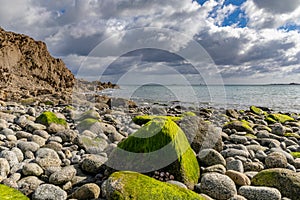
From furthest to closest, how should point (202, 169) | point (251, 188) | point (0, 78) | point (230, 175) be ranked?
point (0, 78) → point (202, 169) → point (230, 175) → point (251, 188)

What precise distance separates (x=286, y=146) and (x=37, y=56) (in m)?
50.2

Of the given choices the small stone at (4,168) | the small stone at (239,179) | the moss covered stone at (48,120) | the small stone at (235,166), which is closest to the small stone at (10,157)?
the small stone at (4,168)

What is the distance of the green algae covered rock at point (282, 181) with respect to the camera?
12.4ft

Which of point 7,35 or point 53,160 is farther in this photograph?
point 7,35

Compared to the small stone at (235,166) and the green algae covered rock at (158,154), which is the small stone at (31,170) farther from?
the small stone at (235,166)

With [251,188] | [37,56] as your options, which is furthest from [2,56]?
[251,188]

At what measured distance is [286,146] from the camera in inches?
282

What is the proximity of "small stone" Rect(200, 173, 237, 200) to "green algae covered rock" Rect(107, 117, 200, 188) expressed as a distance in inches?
11.5

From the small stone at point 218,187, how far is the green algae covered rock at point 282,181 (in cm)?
61

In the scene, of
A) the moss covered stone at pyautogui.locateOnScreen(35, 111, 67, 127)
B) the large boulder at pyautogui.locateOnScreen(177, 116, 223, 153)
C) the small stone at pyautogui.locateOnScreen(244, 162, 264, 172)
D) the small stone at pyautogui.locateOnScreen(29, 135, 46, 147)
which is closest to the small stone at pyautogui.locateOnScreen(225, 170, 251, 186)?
the small stone at pyautogui.locateOnScreen(244, 162, 264, 172)

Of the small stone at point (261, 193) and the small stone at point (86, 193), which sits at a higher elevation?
the small stone at point (86, 193)

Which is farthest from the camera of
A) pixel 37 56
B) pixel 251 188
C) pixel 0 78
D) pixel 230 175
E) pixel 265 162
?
pixel 37 56

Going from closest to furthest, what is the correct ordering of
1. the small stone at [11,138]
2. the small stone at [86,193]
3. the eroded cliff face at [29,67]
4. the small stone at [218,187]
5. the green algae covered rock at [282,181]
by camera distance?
the small stone at [86,193]
the small stone at [218,187]
the green algae covered rock at [282,181]
the small stone at [11,138]
the eroded cliff face at [29,67]

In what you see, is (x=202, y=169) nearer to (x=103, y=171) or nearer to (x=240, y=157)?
(x=240, y=157)
